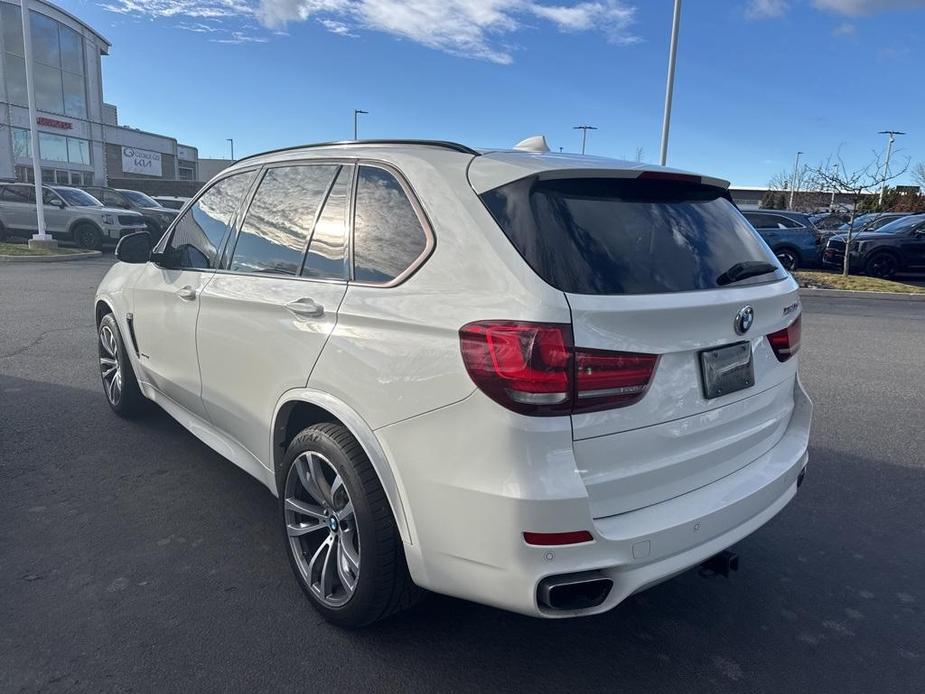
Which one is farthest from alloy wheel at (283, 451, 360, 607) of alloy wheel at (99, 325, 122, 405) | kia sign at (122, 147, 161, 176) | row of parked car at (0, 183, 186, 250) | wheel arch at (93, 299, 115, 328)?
kia sign at (122, 147, 161, 176)

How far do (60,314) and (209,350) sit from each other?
707cm

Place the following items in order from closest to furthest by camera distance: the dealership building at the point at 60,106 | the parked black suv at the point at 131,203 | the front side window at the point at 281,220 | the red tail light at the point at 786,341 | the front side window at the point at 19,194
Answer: the red tail light at the point at 786,341
the front side window at the point at 281,220
the front side window at the point at 19,194
the parked black suv at the point at 131,203
the dealership building at the point at 60,106

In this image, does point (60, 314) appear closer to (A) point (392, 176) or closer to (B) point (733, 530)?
(A) point (392, 176)

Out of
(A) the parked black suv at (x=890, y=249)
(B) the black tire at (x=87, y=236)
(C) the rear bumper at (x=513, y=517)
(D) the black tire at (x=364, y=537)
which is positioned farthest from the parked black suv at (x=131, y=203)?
(C) the rear bumper at (x=513, y=517)

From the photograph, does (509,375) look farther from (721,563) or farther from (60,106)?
(60,106)

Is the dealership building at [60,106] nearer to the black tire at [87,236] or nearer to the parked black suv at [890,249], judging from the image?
the black tire at [87,236]

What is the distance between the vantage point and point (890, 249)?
17.6m

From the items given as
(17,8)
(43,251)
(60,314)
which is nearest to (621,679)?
(60,314)

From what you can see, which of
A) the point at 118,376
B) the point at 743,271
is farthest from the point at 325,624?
the point at 118,376

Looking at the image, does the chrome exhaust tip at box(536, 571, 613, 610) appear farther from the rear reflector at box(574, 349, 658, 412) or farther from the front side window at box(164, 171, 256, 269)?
the front side window at box(164, 171, 256, 269)

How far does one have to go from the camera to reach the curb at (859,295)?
14.1 meters

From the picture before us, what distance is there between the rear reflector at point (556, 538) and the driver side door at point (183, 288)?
226 centimetres

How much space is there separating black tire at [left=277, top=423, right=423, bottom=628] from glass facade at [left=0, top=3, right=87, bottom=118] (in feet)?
125

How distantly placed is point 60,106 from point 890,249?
38.6 metres
